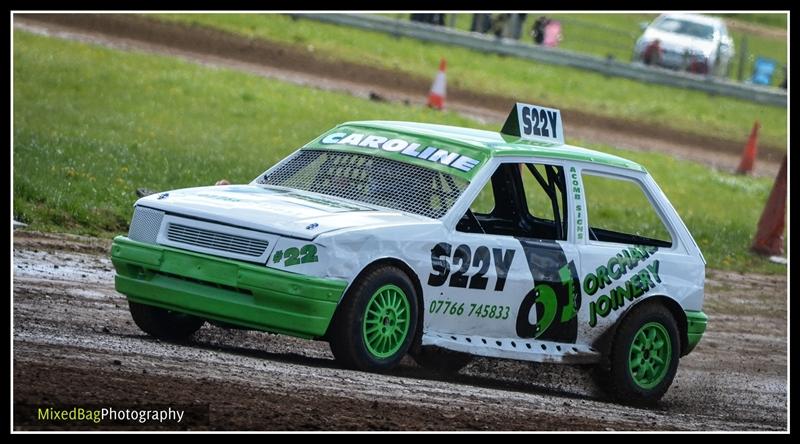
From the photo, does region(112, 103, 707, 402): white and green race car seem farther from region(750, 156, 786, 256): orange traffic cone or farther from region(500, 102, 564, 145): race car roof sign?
region(750, 156, 786, 256): orange traffic cone

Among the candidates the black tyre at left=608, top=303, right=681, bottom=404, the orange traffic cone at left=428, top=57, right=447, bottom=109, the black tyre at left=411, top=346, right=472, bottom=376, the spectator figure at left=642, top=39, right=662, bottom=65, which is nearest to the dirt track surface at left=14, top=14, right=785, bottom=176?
the orange traffic cone at left=428, top=57, right=447, bottom=109

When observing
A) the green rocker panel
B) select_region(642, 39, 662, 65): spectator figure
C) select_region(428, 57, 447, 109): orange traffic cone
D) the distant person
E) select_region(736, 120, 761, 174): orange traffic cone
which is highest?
select_region(642, 39, 662, 65): spectator figure

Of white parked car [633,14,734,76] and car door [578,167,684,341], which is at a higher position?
white parked car [633,14,734,76]

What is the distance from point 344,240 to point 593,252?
222 cm

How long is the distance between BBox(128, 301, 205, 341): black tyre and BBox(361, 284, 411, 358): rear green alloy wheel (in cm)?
142

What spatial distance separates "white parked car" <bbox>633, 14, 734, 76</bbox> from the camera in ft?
106

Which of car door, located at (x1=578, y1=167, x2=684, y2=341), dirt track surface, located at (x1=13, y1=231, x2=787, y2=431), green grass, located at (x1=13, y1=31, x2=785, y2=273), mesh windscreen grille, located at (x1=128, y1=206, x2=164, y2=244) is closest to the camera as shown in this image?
dirt track surface, located at (x1=13, y1=231, x2=787, y2=431)

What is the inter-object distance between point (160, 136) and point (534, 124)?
10639mm

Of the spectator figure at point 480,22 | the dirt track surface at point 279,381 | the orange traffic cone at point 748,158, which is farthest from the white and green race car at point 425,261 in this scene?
the spectator figure at point 480,22

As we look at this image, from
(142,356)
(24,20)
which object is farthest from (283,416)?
(24,20)

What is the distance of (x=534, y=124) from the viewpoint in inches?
385

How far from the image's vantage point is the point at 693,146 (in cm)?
2831

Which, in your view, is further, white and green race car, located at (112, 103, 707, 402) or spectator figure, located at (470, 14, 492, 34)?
spectator figure, located at (470, 14, 492, 34)

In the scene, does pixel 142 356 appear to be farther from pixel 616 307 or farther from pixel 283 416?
pixel 616 307
